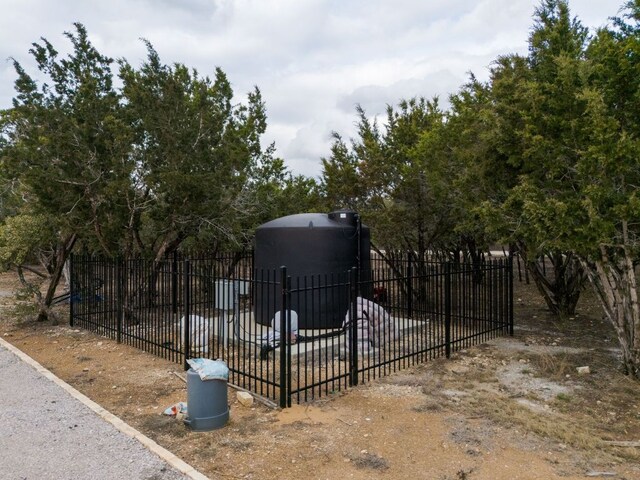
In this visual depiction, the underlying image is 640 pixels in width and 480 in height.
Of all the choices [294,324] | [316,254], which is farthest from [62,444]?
[316,254]

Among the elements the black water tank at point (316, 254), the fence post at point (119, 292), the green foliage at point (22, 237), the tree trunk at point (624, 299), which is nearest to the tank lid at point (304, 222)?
the black water tank at point (316, 254)

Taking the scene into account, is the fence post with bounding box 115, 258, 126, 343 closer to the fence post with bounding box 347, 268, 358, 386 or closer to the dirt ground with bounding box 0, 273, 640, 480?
the dirt ground with bounding box 0, 273, 640, 480

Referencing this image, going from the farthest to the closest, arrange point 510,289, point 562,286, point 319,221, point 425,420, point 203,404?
point 562,286 → point 319,221 → point 510,289 → point 425,420 → point 203,404

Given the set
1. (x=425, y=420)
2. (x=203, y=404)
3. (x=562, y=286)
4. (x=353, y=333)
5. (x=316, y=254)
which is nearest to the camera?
(x=203, y=404)

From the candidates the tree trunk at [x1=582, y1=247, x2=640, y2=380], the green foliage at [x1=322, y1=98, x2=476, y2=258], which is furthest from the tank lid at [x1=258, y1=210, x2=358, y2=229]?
the tree trunk at [x1=582, y1=247, x2=640, y2=380]

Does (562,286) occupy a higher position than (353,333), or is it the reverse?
(562,286)

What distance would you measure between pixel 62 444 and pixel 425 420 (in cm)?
420

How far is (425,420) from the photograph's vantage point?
18.8ft

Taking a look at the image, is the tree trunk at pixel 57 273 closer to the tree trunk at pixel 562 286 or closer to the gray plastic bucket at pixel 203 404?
the gray plastic bucket at pixel 203 404

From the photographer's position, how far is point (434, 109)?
1709cm

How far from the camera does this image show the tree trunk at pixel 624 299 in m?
7.39

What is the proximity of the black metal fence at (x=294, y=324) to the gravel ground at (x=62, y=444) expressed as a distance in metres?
1.96

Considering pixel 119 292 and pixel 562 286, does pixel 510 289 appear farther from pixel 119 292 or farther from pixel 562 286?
pixel 119 292

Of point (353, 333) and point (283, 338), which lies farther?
point (353, 333)
